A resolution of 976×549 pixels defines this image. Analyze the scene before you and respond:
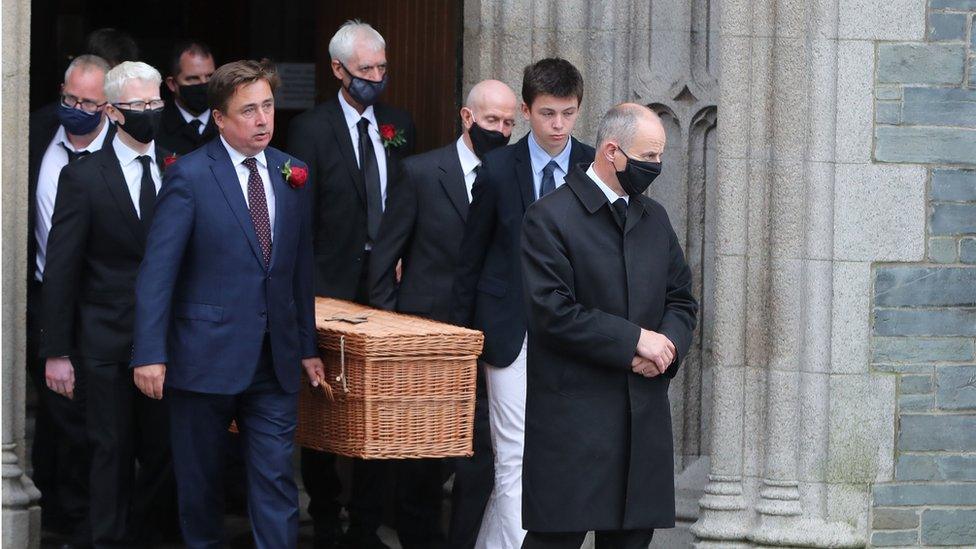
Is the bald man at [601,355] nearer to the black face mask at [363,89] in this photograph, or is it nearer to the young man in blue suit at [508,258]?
the young man in blue suit at [508,258]

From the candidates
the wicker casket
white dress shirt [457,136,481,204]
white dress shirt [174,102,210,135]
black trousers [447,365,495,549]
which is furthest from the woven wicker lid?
white dress shirt [174,102,210,135]

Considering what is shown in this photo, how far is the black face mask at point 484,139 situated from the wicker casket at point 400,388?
36.1 inches

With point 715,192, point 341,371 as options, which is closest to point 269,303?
point 341,371

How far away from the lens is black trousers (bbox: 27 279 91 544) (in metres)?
8.12

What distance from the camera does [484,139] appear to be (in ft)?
24.7

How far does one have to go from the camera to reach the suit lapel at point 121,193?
7434 mm

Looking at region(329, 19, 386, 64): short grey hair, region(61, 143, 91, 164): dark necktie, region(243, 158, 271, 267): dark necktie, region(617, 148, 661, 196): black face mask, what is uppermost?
region(329, 19, 386, 64): short grey hair

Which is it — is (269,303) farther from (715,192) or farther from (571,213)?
(715,192)

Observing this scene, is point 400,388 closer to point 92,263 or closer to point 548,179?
point 548,179

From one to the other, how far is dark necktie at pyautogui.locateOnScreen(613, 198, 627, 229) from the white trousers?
1.05 metres

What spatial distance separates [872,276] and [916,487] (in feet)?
2.83

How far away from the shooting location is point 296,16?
41.5 ft

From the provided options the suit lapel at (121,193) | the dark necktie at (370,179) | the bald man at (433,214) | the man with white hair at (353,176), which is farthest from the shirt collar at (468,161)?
the suit lapel at (121,193)

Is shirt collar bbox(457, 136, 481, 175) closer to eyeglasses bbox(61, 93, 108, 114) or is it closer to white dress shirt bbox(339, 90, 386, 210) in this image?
white dress shirt bbox(339, 90, 386, 210)
